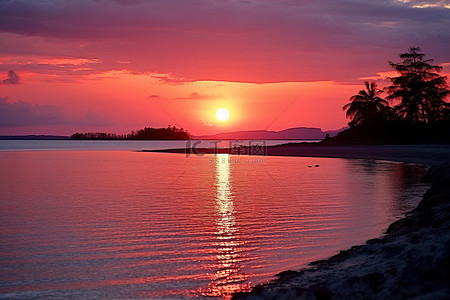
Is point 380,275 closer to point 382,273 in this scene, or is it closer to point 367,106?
point 382,273

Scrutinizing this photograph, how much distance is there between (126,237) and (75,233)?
146 cm

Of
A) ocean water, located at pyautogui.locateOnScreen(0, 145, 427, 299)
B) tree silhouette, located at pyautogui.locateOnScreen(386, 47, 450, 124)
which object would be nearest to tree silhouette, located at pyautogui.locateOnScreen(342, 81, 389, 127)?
tree silhouette, located at pyautogui.locateOnScreen(386, 47, 450, 124)

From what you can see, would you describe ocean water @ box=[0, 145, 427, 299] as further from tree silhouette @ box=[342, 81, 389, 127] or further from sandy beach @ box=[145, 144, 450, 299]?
tree silhouette @ box=[342, 81, 389, 127]

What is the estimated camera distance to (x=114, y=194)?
1969 cm

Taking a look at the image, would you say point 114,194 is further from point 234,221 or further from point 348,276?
point 348,276

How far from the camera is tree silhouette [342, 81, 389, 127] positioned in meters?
71.0

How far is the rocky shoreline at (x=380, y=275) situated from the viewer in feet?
19.1

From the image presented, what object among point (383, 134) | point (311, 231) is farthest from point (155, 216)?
point (383, 134)

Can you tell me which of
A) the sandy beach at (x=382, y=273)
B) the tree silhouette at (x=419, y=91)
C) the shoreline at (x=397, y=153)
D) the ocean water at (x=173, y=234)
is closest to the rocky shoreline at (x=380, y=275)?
the sandy beach at (x=382, y=273)

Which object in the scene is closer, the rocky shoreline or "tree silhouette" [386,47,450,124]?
the rocky shoreline

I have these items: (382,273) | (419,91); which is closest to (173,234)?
(382,273)

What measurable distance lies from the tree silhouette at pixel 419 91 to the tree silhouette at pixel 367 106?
4396 millimetres

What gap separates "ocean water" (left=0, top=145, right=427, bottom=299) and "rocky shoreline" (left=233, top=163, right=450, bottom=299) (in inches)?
29.0

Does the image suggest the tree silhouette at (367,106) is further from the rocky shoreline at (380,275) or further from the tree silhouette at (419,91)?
the rocky shoreline at (380,275)
